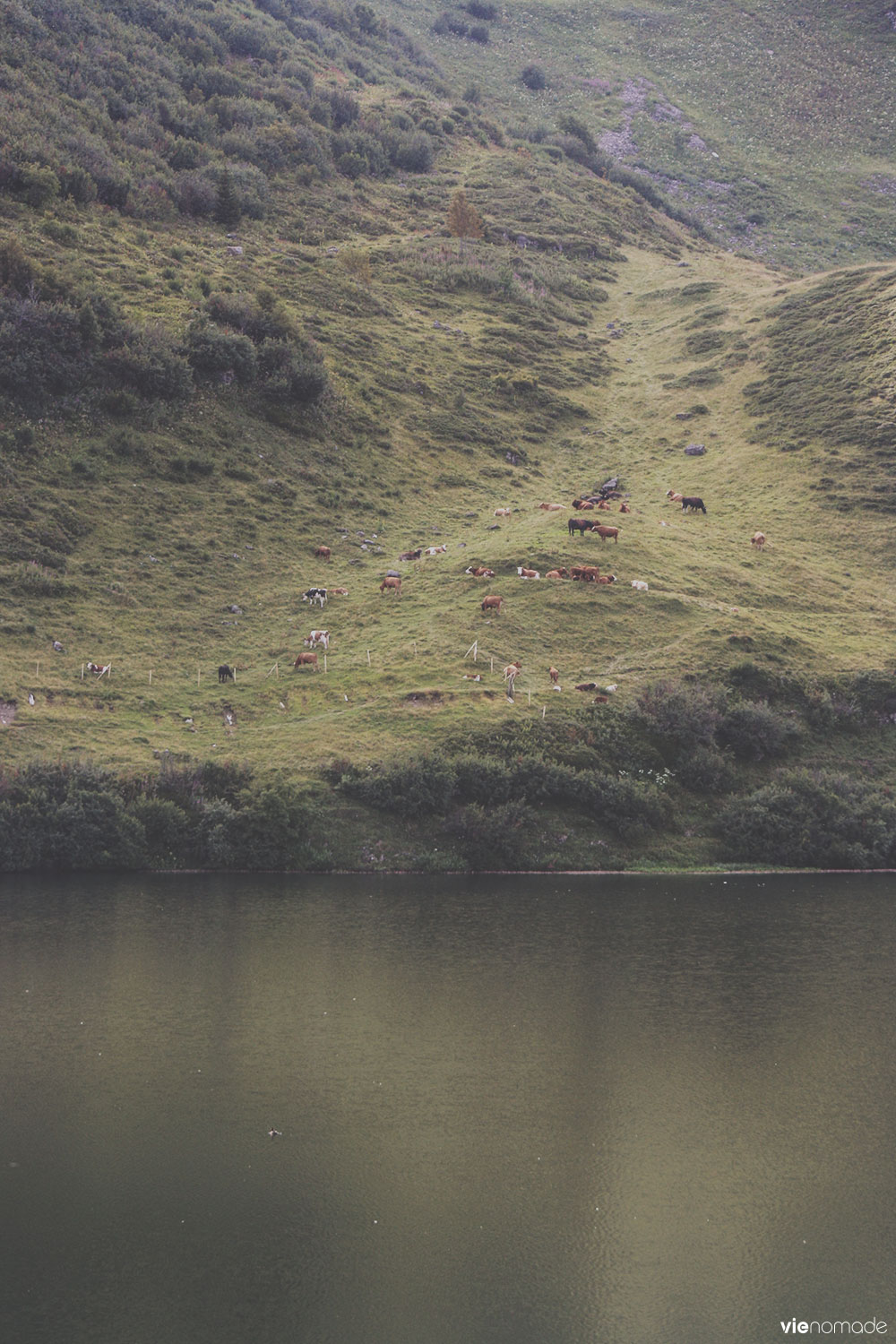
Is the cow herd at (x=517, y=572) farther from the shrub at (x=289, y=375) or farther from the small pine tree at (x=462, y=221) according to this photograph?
the small pine tree at (x=462, y=221)

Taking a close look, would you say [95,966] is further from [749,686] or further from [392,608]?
[749,686]

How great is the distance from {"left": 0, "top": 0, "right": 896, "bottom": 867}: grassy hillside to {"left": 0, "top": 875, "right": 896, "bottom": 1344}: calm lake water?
10.6 meters

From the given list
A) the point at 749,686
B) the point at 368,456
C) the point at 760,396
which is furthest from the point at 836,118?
the point at 749,686

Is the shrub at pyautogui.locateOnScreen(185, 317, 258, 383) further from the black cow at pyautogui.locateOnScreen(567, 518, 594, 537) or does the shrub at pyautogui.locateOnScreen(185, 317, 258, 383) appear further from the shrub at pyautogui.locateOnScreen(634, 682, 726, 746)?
the shrub at pyautogui.locateOnScreen(634, 682, 726, 746)

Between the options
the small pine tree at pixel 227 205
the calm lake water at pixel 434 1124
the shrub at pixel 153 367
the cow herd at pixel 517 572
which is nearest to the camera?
the calm lake water at pixel 434 1124

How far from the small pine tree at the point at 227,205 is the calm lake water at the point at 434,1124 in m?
81.4

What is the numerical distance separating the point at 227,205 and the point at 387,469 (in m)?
42.3

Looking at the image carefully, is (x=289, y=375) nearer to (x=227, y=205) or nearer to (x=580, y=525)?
(x=580, y=525)

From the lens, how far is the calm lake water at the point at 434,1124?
18.8m

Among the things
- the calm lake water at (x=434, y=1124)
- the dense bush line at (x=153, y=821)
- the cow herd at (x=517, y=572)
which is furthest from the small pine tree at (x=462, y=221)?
the calm lake water at (x=434, y=1124)

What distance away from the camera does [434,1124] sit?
2450 cm

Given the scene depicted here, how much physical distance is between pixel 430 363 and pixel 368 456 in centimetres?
1955

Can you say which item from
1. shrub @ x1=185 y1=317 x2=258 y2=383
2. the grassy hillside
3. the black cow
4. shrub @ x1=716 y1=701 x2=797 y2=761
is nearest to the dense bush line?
the grassy hillside

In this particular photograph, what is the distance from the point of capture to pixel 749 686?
56.9 meters
